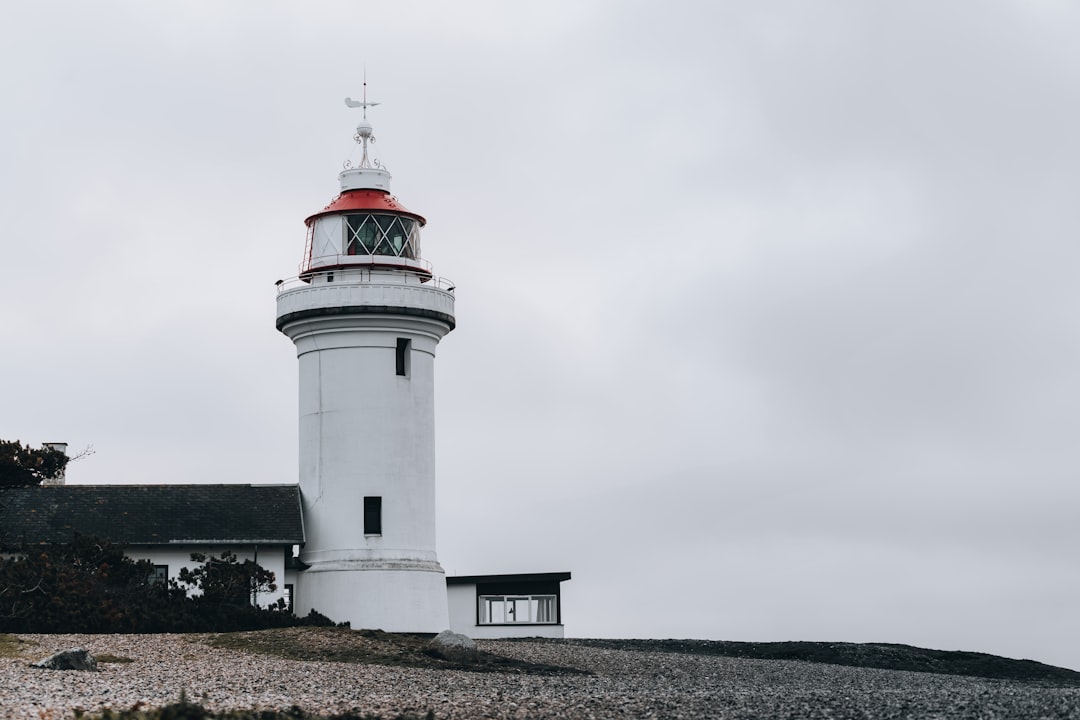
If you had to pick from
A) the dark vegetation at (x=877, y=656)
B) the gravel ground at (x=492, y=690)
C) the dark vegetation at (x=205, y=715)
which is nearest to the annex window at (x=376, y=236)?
the dark vegetation at (x=877, y=656)

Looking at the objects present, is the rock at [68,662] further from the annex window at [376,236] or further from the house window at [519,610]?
the house window at [519,610]

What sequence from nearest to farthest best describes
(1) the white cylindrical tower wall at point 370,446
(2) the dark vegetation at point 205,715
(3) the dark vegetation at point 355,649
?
(2) the dark vegetation at point 205,715 → (3) the dark vegetation at point 355,649 → (1) the white cylindrical tower wall at point 370,446

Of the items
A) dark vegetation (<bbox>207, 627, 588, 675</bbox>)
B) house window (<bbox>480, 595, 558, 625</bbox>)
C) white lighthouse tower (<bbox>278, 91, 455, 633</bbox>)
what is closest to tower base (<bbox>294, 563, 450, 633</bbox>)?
white lighthouse tower (<bbox>278, 91, 455, 633</bbox>)

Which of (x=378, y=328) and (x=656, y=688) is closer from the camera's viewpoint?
(x=656, y=688)

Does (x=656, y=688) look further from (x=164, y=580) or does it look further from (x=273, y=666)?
(x=164, y=580)

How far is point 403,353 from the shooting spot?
3434 cm

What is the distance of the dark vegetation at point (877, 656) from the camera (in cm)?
3066

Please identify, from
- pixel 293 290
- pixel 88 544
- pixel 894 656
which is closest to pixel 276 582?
pixel 88 544

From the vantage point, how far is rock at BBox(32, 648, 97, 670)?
2233cm

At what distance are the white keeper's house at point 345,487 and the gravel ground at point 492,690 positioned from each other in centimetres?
523

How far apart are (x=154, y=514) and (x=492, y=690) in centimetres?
1545

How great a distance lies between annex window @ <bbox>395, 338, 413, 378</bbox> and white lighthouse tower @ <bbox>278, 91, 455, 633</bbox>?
0.02 metres

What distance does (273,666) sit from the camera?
24.0m

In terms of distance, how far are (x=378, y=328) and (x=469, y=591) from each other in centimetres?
681
